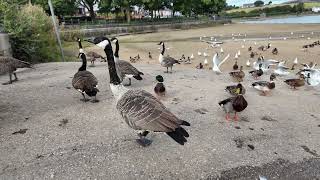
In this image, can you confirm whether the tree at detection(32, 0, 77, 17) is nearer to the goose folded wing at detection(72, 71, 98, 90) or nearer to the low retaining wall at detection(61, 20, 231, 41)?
the low retaining wall at detection(61, 20, 231, 41)

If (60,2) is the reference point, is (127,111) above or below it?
below

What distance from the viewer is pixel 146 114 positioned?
8180 mm

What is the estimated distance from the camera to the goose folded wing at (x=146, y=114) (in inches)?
312


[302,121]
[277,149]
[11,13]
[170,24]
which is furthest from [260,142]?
[170,24]

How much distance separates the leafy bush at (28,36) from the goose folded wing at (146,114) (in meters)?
15.6

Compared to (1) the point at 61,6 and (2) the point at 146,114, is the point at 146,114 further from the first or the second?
(1) the point at 61,6

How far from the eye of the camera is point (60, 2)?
6562cm

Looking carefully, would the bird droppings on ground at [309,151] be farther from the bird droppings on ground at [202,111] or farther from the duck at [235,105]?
the bird droppings on ground at [202,111]

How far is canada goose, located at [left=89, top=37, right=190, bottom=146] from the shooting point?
25.5 ft

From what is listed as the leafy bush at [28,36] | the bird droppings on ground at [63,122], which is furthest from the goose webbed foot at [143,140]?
the leafy bush at [28,36]

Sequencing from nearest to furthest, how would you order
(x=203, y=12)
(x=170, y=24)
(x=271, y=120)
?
(x=271, y=120), (x=170, y=24), (x=203, y=12)

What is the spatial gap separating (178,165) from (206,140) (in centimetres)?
164

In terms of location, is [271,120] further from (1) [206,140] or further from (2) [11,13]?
(2) [11,13]

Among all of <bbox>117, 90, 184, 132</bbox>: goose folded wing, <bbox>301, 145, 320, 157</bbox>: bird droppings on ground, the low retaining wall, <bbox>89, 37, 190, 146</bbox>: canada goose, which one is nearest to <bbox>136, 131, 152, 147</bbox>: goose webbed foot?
<bbox>89, 37, 190, 146</bbox>: canada goose
